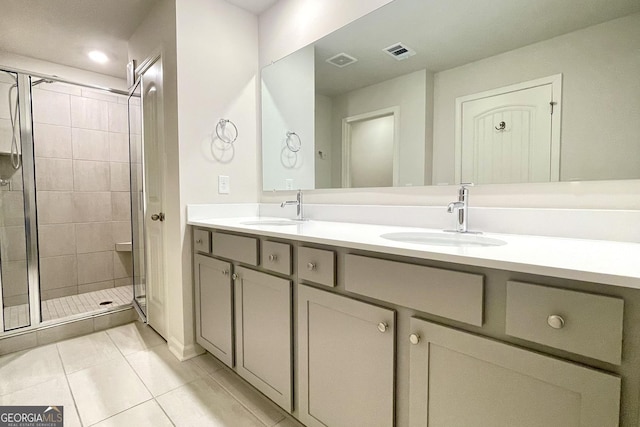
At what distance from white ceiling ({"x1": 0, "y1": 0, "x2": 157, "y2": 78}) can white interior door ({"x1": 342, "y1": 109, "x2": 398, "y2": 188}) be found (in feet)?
5.51

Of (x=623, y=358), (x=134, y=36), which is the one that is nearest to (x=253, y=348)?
Answer: (x=623, y=358)

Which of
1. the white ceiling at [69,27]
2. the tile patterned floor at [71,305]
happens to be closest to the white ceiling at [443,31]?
the white ceiling at [69,27]

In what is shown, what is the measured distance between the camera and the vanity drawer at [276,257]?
1.23 metres

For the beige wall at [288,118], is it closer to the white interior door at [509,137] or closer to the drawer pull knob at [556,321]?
the white interior door at [509,137]

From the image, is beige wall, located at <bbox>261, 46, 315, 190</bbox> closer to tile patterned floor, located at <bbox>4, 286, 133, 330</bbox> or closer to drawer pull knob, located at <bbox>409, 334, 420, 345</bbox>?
drawer pull knob, located at <bbox>409, 334, 420, 345</bbox>

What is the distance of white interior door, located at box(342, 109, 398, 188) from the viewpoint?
152cm

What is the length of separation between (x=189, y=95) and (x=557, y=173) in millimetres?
1924

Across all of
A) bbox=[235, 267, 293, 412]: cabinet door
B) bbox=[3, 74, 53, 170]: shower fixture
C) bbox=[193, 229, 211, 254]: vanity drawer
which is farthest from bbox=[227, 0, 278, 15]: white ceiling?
bbox=[235, 267, 293, 412]: cabinet door

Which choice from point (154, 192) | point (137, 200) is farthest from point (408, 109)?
point (137, 200)

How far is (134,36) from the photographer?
2.42 meters

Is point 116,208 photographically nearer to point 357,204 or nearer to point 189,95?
point 189,95

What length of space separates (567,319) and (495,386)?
0.23m

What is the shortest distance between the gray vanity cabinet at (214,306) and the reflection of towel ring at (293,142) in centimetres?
89

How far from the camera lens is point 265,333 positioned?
4.42 feet
